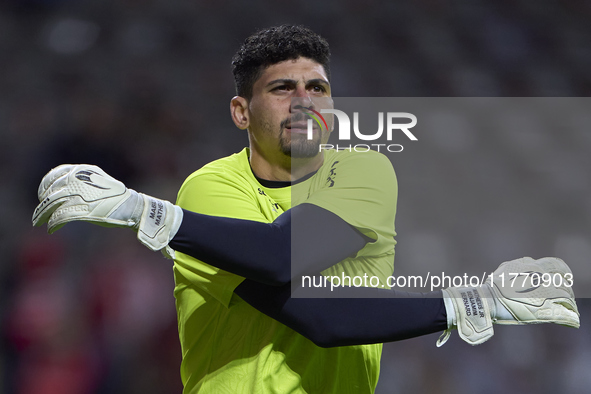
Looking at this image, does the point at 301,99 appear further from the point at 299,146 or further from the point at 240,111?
the point at 240,111

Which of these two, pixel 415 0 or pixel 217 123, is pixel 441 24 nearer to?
pixel 415 0

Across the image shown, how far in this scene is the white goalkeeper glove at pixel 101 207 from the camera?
120 cm

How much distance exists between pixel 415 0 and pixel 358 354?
2.43 metres

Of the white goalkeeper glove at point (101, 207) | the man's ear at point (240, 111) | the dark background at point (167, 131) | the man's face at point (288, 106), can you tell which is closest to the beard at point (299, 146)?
the man's face at point (288, 106)

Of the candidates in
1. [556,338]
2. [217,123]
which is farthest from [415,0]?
[556,338]

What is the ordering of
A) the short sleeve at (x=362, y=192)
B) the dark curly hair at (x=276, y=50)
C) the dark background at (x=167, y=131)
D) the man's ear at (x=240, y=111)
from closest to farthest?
the short sleeve at (x=362, y=192) → the dark curly hair at (x=276, y=50) → the man's ear at (x=240, y=111) → the dark background at (x=167, y=131)

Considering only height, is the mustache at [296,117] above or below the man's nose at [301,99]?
below

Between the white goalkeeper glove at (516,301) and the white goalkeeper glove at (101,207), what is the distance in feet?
2.18

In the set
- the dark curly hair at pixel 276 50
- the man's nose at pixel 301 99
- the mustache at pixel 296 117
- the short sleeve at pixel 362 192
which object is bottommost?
the short sleeve at pixel 362 192

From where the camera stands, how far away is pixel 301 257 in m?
1.39

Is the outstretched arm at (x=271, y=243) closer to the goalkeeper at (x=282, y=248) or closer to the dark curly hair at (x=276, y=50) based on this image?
the goalkeeper at (x=282, y=248)

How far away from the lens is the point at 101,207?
3.92ft

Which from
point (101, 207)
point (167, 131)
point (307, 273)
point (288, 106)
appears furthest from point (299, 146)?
point (167, 131)

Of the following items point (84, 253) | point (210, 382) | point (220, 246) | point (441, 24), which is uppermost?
point (441, 24)
